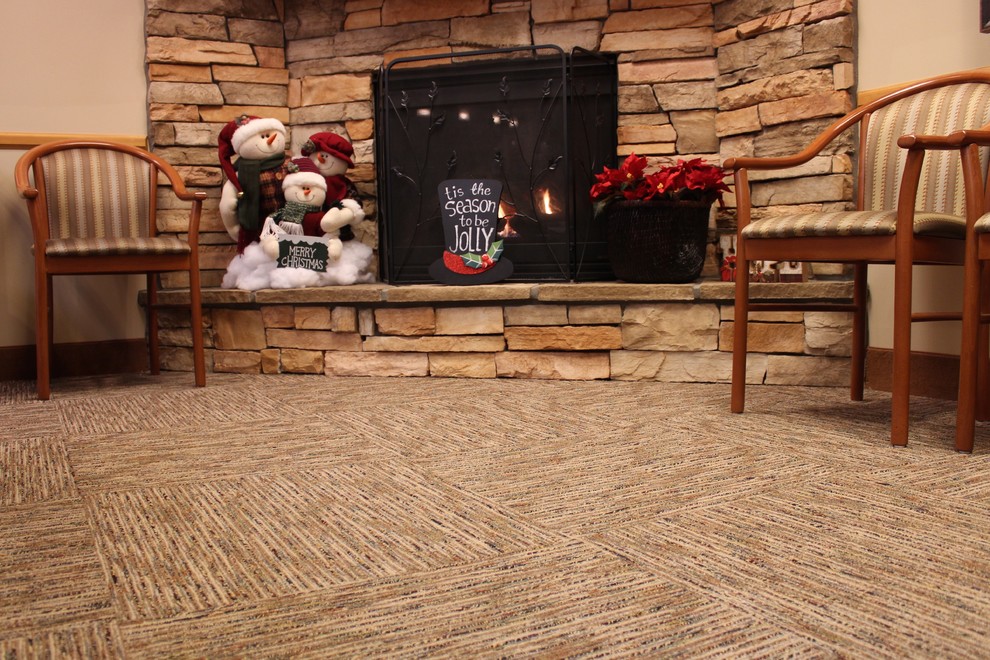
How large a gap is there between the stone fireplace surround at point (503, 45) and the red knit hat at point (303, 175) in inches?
8.8

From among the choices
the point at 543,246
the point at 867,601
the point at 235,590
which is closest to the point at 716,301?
the point at 543,246

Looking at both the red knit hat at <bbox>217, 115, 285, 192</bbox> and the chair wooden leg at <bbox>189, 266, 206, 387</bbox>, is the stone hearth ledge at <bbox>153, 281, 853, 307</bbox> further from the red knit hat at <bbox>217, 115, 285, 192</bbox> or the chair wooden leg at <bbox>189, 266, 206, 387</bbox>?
the red knit hat at <bbox>217, 115, 285, 192</bbox>

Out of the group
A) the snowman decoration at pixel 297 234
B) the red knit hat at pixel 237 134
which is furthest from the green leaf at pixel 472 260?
the red knit hat at pixel 237 134

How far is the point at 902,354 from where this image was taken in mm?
1789

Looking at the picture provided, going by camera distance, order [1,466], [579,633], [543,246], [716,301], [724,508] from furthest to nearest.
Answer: [543,246] → [716,301] → [1,466] → [724,508] → [579,633]

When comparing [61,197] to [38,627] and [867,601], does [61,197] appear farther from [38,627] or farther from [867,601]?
[867,601]

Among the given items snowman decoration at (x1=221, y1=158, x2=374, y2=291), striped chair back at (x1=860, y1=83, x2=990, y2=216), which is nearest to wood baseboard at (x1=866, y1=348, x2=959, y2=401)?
striped chair back at (x1=860, y1=83, x2=990, y2=216)

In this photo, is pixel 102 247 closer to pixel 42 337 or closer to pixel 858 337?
pixel 42 337

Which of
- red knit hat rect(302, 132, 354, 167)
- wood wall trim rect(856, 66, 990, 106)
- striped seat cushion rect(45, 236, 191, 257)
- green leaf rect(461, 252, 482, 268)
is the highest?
wood wall trim rect(856, 66, 990, 106)

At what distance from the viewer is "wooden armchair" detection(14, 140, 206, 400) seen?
255 centimetres

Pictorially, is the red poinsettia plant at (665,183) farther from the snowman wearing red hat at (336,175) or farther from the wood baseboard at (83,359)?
the wood baseboard at (83,359)

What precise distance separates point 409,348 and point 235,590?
1.90 m

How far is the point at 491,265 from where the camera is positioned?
3.05 meters

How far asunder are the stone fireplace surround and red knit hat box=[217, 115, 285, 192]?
138 mm
